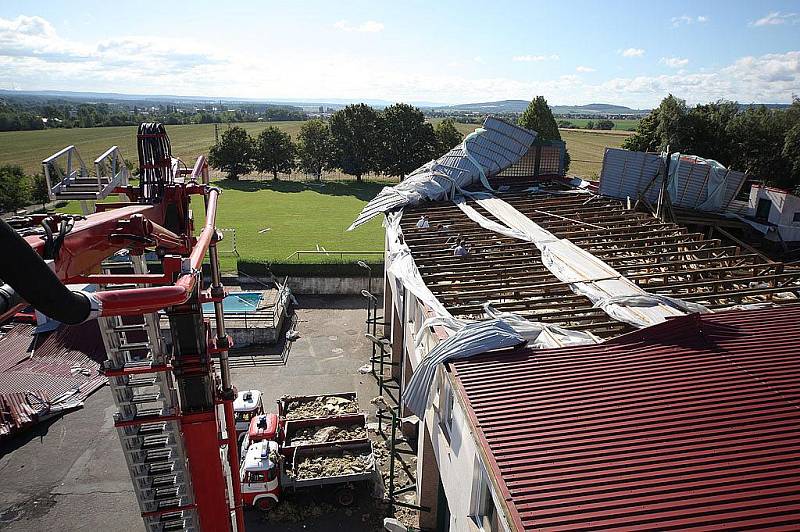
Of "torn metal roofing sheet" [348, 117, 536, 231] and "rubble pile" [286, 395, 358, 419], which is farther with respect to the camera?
"torn metal roofing sheet" [348, 117, 536, 231]

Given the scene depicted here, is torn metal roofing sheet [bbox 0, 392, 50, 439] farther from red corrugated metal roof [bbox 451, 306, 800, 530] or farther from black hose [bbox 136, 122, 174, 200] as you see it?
red corrugated metal roof [bbox 451, 306, 800, 530]

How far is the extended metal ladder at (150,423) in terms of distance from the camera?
25.8ft

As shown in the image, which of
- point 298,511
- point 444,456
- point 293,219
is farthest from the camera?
point 293,219

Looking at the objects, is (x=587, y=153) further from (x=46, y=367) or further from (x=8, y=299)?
(x=8, y=299)

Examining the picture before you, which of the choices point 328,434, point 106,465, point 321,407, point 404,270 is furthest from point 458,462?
point 106,465

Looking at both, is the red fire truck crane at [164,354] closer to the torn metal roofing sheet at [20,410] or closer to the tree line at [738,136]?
the torn metal roofing sheet at [20,410]

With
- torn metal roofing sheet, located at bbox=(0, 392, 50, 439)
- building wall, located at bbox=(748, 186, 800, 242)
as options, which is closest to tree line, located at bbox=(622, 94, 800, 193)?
building wall, located at bbox=(748, 186, 800, 242)

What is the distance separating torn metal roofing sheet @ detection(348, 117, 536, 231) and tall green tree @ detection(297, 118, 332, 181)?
46.7 meters

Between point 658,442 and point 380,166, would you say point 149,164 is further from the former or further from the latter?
point 380,166

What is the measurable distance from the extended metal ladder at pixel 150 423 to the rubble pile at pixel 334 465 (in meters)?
6.20

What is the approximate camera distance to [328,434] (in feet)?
54.4

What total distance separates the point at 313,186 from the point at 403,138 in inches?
563

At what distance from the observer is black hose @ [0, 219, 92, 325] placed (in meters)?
2.72

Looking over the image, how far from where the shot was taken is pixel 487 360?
394 inches
